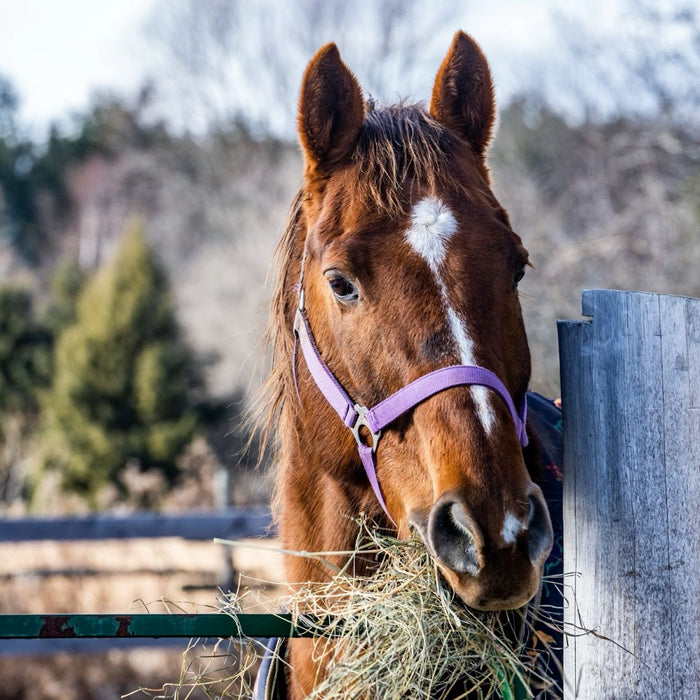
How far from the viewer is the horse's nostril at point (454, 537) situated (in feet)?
5.04

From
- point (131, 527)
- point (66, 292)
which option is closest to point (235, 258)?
point (66, 292)

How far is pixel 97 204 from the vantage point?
34.2m

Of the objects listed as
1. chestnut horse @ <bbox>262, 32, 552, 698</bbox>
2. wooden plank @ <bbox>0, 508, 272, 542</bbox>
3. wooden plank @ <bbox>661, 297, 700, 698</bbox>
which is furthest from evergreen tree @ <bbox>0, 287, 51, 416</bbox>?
wooden plank @ <bbox>661, 297, 700, 698</bbox>

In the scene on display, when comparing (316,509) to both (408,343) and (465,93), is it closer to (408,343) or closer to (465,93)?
(408,343)

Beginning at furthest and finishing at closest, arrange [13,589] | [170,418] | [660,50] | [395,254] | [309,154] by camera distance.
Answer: [170,418], [660,50], [13,589], [309,154], [395,254]

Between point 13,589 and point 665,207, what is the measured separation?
948 cm

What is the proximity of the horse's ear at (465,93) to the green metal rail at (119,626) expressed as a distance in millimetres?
1520

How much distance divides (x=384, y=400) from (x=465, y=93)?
40.4 inches

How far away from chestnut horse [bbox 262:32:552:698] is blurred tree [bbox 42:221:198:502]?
36.8 feet

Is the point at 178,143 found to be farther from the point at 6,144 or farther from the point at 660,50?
the point at 660,50

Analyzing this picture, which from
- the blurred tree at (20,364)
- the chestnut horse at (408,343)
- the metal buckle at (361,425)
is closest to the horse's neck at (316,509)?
the chestnut horse at (408,343)

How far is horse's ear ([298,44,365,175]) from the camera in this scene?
2.17 meters

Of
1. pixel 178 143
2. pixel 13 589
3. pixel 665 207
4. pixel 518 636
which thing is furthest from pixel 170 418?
pixel 178 143

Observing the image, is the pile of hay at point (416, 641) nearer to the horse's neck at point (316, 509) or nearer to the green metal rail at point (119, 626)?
the green metal rail at point (119, 626)
